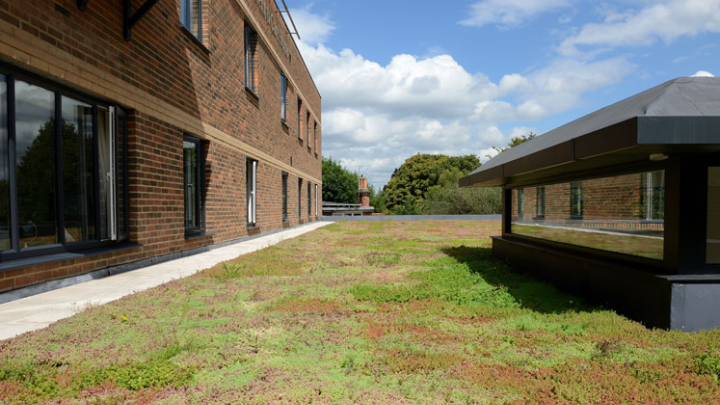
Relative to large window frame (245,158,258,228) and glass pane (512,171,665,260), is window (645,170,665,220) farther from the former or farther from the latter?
large window frame (245,158,258,228)

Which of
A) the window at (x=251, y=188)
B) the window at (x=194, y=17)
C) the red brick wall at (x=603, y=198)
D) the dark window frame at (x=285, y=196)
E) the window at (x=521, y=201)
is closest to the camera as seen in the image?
the red brick wall at (x=603, y=198)

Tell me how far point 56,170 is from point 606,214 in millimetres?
6915

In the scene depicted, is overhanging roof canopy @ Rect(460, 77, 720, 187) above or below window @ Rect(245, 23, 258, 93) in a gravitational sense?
below

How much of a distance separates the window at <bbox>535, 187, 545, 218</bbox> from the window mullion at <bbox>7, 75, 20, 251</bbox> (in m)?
7.26

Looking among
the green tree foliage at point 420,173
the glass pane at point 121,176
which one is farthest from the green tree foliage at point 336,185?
the glass pane at point 121,176

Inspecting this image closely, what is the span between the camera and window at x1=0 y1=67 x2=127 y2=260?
14.4 feet

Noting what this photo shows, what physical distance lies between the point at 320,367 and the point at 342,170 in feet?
167

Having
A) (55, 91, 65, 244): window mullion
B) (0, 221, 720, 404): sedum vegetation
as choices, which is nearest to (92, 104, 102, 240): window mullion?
(55, 91, 65, 244): window mullion

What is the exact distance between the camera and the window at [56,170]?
14.4 feet

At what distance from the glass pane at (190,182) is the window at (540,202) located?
274 inches

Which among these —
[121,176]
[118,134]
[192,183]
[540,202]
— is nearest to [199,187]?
[192,183]

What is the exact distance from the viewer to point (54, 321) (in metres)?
3.64

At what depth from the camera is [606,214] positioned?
16.0ft

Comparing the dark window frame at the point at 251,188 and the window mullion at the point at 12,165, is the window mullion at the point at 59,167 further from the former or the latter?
the dark window frame at the point at 251,188
